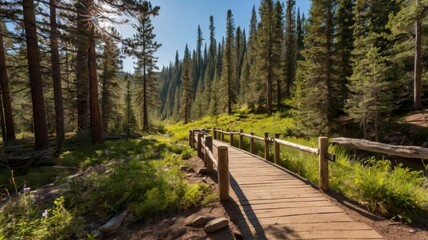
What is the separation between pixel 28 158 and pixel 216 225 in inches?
346

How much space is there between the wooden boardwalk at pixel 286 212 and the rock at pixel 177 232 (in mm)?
812

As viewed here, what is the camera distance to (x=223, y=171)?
4406 millimetres

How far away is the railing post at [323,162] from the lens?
484cm

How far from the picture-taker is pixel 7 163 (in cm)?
866

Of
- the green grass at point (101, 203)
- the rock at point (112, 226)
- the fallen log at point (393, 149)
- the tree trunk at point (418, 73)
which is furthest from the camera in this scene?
the tree trunk at point (418, 73)

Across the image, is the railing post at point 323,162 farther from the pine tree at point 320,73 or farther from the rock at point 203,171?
the pine tree at point 320,73

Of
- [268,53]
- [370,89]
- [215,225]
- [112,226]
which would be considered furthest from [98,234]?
[268,53]

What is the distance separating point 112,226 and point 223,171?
86.7 inches

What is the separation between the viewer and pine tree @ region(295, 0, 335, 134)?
1670cm

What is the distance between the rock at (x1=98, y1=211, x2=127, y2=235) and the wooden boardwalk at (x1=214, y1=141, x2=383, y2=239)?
1.97 m

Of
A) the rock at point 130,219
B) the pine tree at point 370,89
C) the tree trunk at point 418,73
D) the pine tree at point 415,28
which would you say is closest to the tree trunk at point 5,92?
the rock at point 130,219

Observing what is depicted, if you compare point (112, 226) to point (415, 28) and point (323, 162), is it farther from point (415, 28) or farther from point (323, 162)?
point (415, 28)

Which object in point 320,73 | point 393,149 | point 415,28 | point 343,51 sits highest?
point 415,28

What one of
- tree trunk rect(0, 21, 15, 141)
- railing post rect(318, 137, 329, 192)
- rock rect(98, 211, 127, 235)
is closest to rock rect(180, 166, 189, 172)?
rock rect(98, 211, 127, 235)
